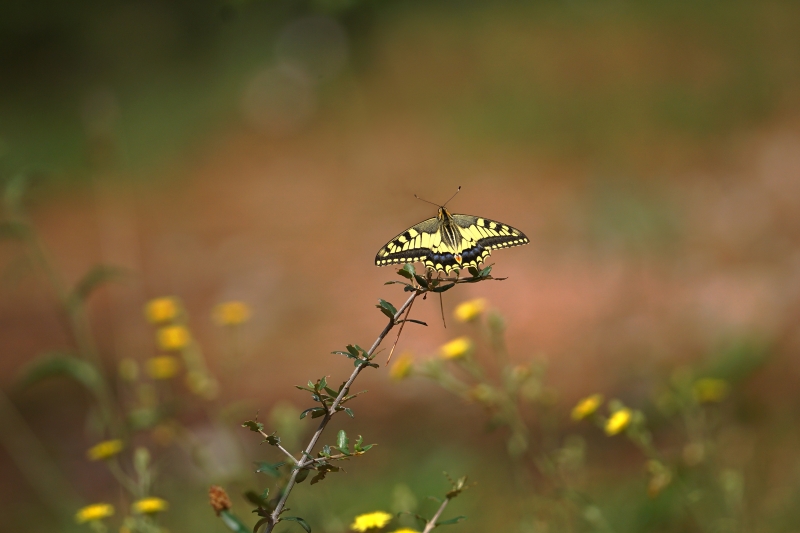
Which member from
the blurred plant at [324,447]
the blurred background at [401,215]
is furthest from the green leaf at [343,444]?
the blurred background at [401,215]

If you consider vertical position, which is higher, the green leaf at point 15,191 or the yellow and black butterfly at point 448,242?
the green leaf at point 15,191

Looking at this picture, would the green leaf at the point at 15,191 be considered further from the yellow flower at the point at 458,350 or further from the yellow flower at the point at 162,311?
the yellow flower at the point at 458,350

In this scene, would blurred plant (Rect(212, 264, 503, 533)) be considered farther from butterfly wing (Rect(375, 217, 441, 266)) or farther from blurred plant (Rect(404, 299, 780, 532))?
blurred plant (Rect(404, 299, 780, 532))

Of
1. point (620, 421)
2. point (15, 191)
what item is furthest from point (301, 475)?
point (15, 191)

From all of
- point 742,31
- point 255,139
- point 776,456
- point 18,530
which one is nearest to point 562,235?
point 776,456

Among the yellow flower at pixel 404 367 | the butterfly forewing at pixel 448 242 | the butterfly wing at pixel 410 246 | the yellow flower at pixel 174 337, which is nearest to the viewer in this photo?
the butterfly forewing at pixel 448 242

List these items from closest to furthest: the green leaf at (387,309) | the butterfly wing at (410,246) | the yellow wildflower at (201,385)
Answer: the green leaf at (387,309)
the butterfly wing at (410,246)
the yellow wildflower at (201,385)

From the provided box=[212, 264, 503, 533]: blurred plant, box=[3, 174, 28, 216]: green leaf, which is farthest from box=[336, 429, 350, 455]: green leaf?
box=[3, 174, 28, 216]: green leaf

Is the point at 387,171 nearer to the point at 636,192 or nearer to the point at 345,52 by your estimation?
the point at 345,52
